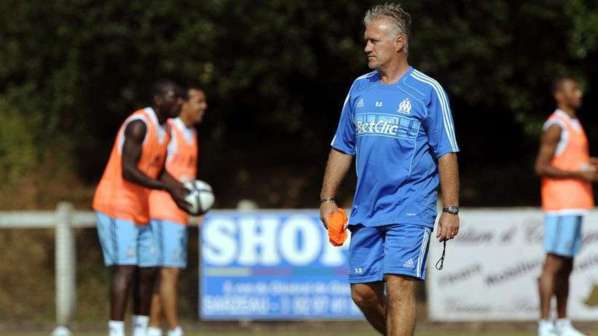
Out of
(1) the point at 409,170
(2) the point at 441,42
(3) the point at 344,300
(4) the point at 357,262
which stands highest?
(2) the point at 441,42

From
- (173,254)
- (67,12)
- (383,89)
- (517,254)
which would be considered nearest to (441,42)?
(517,254)

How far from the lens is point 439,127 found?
860 centimetres

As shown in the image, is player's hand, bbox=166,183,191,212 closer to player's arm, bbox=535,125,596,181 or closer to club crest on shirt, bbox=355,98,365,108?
club crest on shirt, bbox=355,98,365,108

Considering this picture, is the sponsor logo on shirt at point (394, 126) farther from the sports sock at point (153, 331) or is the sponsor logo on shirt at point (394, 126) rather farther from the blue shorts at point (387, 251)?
the sports sock at point (153, 331)

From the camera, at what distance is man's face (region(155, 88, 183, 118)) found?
1209cm

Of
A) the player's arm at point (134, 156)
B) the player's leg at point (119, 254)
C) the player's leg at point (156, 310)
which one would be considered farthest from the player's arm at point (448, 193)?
the player's leg at point (156, 310)

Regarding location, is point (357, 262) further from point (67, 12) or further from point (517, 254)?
point (67, 12)

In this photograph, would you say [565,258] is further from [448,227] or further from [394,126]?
[394,126]

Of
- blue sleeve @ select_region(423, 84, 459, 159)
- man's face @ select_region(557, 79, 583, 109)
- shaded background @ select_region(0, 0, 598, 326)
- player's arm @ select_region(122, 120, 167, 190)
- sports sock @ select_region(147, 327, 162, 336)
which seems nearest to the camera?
blue sleeve @ select_region(423, 84, 459, 159)

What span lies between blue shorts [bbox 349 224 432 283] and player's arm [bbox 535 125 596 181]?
4.90m

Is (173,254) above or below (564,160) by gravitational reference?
below

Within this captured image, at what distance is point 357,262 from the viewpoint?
875cm

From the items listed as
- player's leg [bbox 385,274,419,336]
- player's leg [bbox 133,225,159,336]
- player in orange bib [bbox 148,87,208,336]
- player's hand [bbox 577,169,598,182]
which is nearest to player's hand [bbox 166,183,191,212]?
player's leg [bbox 133,225,159,336]

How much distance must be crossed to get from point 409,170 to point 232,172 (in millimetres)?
13789
